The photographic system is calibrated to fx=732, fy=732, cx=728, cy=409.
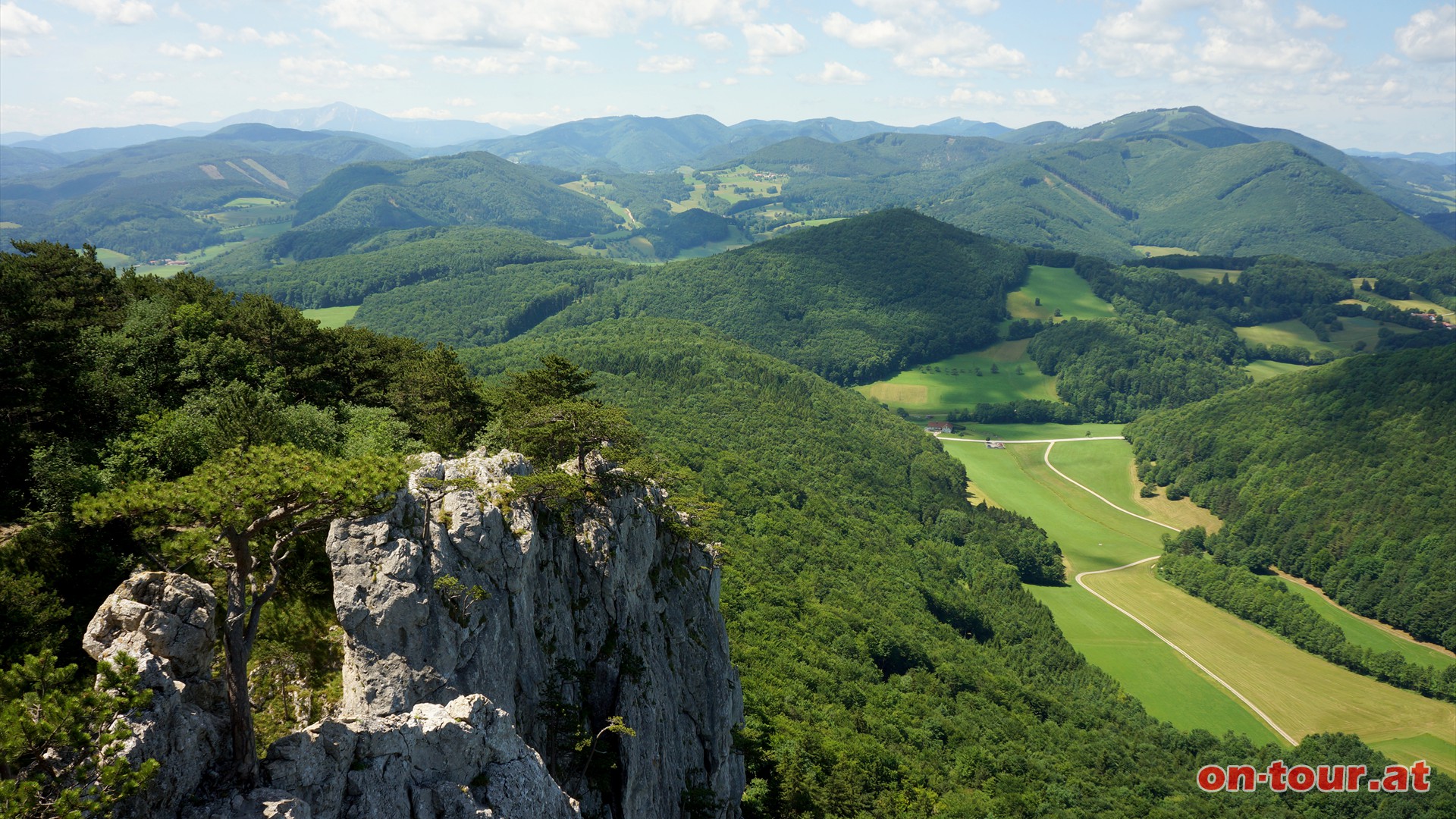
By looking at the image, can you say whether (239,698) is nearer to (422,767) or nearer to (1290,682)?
(422,767)

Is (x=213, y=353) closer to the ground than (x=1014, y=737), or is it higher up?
higher up

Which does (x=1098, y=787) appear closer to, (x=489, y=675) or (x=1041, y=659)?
(x=1041, y=659)

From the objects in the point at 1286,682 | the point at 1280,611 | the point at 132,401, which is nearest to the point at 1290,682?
the point at 1286,682

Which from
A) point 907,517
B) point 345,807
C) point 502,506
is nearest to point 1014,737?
point 907,517

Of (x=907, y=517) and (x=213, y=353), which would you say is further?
(x=907, y=517)

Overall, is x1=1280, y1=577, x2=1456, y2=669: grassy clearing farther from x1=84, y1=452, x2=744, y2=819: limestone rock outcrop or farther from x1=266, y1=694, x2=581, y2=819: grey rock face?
x1=266, y1=694, x2=581, y2=819: grey rock face

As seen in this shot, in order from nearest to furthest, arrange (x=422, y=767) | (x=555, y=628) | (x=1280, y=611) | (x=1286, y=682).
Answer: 1. (x=422, y=767)
2. (x=555, y=628)
3. (x=1286, y=682)
4. (x=1280, y=611)
